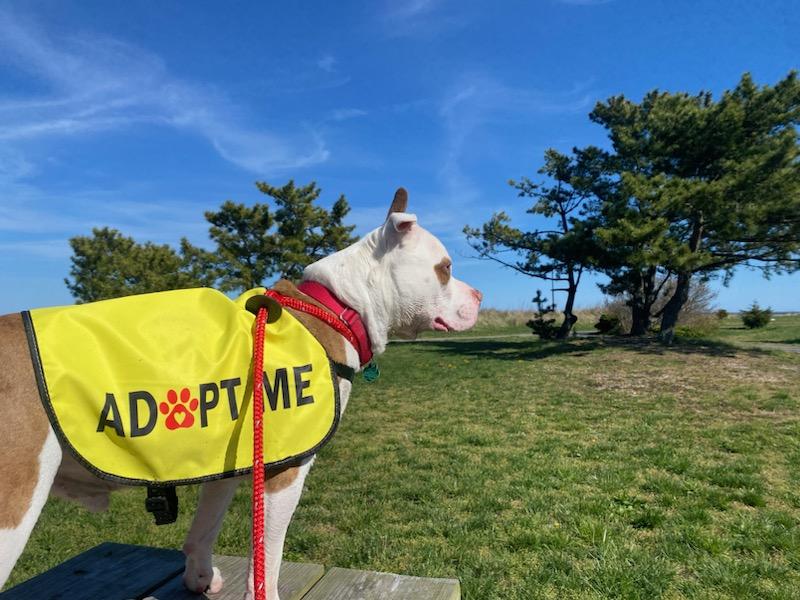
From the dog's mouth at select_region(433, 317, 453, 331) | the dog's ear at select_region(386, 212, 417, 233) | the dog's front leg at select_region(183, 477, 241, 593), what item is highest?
the dog's ear at select_region(386, 212, 417, 233)

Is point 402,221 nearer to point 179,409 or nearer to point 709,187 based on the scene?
point 179,409

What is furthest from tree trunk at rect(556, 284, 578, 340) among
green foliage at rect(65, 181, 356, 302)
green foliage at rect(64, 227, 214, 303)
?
green foliage at rect(64, 227, 214, 303)

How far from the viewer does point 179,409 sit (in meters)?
1.61

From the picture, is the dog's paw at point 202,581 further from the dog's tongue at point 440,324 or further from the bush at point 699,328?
the bush at point 699,328

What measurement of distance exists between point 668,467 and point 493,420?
340 cm

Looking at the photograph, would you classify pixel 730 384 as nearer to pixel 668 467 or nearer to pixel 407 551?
pixel 668 467

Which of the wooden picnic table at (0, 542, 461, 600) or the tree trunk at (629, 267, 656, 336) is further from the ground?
the tree trunk at (629, 267, 656, 336)

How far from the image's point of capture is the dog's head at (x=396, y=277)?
2.10 meters

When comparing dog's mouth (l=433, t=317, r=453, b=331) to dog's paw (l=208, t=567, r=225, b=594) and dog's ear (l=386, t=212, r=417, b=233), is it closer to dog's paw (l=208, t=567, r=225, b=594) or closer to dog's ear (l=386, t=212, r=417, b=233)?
dog's ear (l=386, t=212, r=417, b=233)

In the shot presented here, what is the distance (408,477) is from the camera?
230 inches

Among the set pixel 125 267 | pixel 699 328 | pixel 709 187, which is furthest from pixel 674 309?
pixel 125 267

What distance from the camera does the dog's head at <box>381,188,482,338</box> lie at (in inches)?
84.4

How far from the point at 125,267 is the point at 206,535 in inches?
1041

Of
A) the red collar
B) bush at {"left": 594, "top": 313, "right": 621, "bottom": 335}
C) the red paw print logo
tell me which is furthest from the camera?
bush at {"left": 594, "top": 313, "right": 621, "bottom": 335}
